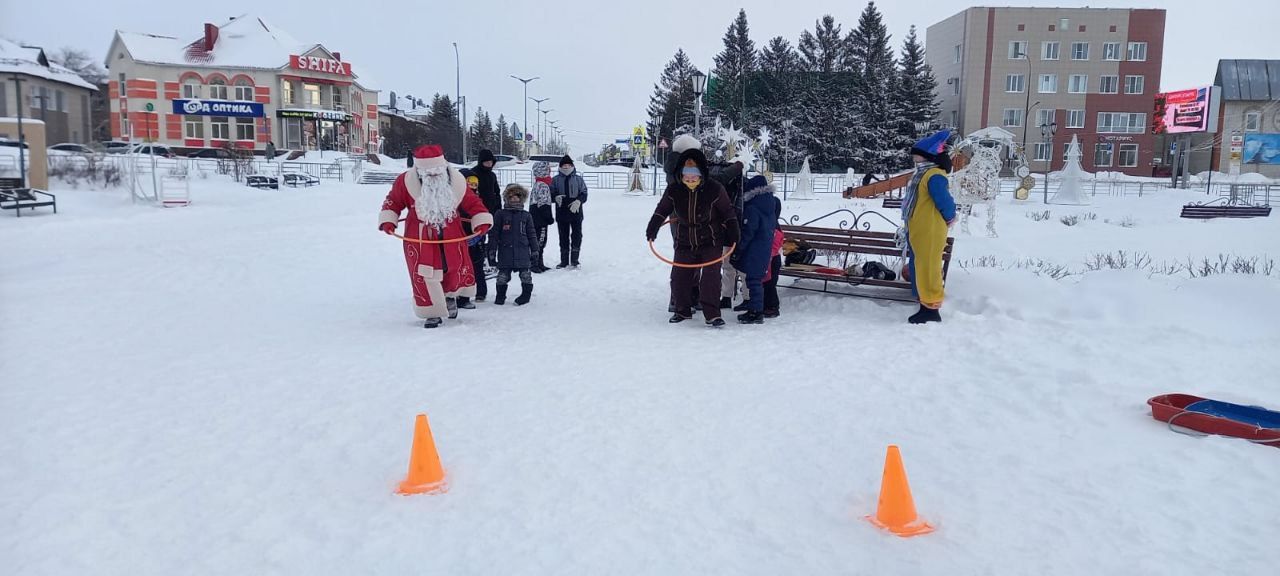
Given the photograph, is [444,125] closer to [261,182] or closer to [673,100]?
[673,100]

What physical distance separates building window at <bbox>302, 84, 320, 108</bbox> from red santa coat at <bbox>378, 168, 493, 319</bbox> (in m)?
58.7

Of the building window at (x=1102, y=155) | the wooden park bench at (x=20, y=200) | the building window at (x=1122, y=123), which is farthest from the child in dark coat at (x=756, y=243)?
the building window at (x=1122, y=123)

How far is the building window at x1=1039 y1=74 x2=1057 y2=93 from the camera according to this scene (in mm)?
62156

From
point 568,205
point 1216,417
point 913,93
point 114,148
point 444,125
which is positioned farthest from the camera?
point 444,125

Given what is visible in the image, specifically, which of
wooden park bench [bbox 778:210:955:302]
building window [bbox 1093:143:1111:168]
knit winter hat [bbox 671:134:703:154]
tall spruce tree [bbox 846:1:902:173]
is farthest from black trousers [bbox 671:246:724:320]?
building window [bbox 1093:143:1111:168]

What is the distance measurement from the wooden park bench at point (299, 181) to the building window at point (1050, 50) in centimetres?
5402

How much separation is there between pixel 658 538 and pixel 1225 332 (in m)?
5.81

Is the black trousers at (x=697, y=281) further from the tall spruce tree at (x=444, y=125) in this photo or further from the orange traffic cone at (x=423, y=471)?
the tall spruce tree at (x=444, y=125)

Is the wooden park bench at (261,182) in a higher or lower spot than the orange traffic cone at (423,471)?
higher

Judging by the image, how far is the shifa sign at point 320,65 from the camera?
58312 mm

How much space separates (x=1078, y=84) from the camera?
206 ft

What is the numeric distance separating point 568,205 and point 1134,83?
2603 inches

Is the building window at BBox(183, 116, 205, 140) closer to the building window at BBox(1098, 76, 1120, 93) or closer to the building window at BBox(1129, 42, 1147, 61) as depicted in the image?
the building window at BBox(1098, 76, 1120, 93)

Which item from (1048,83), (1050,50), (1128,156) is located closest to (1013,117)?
(1048,83)
